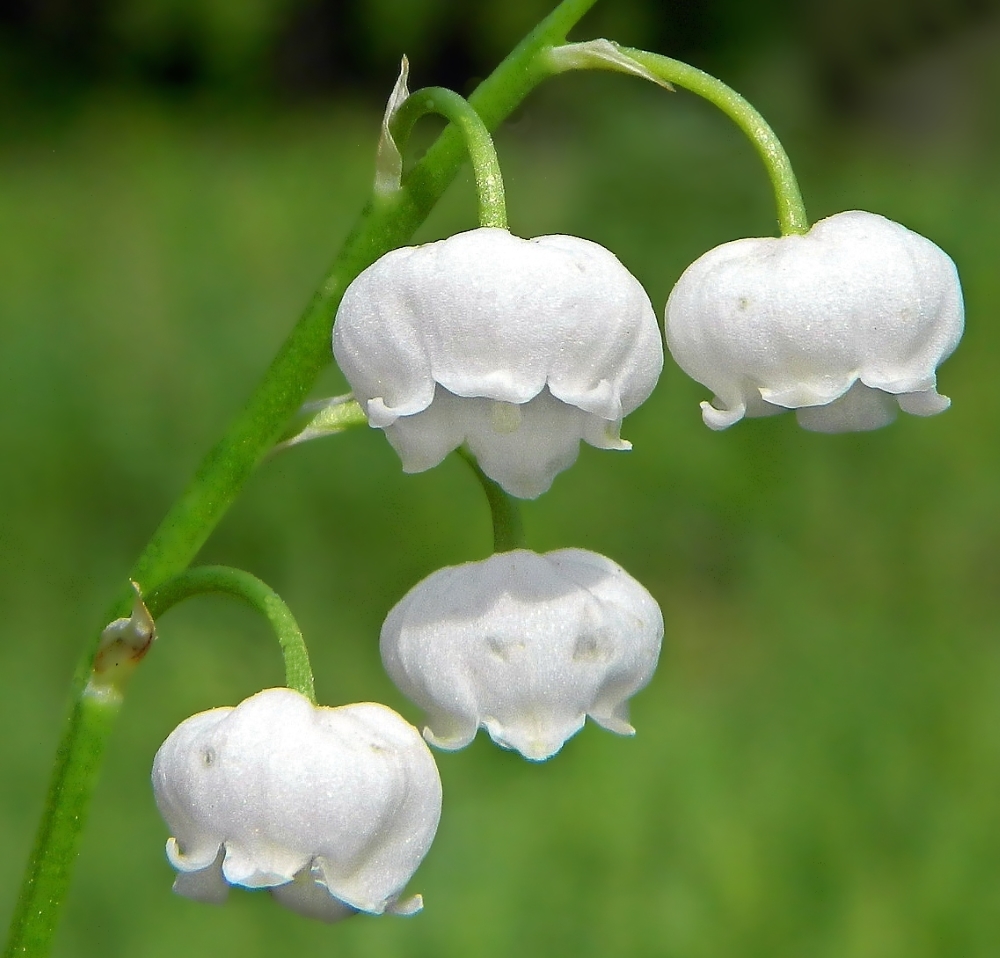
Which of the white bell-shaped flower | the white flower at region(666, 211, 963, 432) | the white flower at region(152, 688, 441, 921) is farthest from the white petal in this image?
the white flower at region(666, 211, 963, 432)

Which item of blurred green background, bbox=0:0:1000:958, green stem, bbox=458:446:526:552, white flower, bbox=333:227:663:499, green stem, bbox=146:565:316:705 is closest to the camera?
white flower, bbox=333:227:663:499

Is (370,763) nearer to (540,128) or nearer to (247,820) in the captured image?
(247,820)

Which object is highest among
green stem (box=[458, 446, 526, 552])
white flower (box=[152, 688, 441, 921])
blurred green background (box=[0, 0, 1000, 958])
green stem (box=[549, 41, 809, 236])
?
green stem (box=[549, 41, 809, 236])

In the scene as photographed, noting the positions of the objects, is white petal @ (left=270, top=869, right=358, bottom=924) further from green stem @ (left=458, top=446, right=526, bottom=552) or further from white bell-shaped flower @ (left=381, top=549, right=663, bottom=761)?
green stem @ (left=458, top=446, right=526, bottom=552)

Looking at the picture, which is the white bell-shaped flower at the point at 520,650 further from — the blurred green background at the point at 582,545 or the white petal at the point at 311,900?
the blurred green background at the point at 582,545

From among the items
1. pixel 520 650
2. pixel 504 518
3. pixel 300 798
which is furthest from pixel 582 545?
pixel 300 798

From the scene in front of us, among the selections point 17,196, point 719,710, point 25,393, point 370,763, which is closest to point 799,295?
point 370,763

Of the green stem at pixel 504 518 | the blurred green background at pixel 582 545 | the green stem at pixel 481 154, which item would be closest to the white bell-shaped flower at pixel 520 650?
the green stem at pixel 504 518
